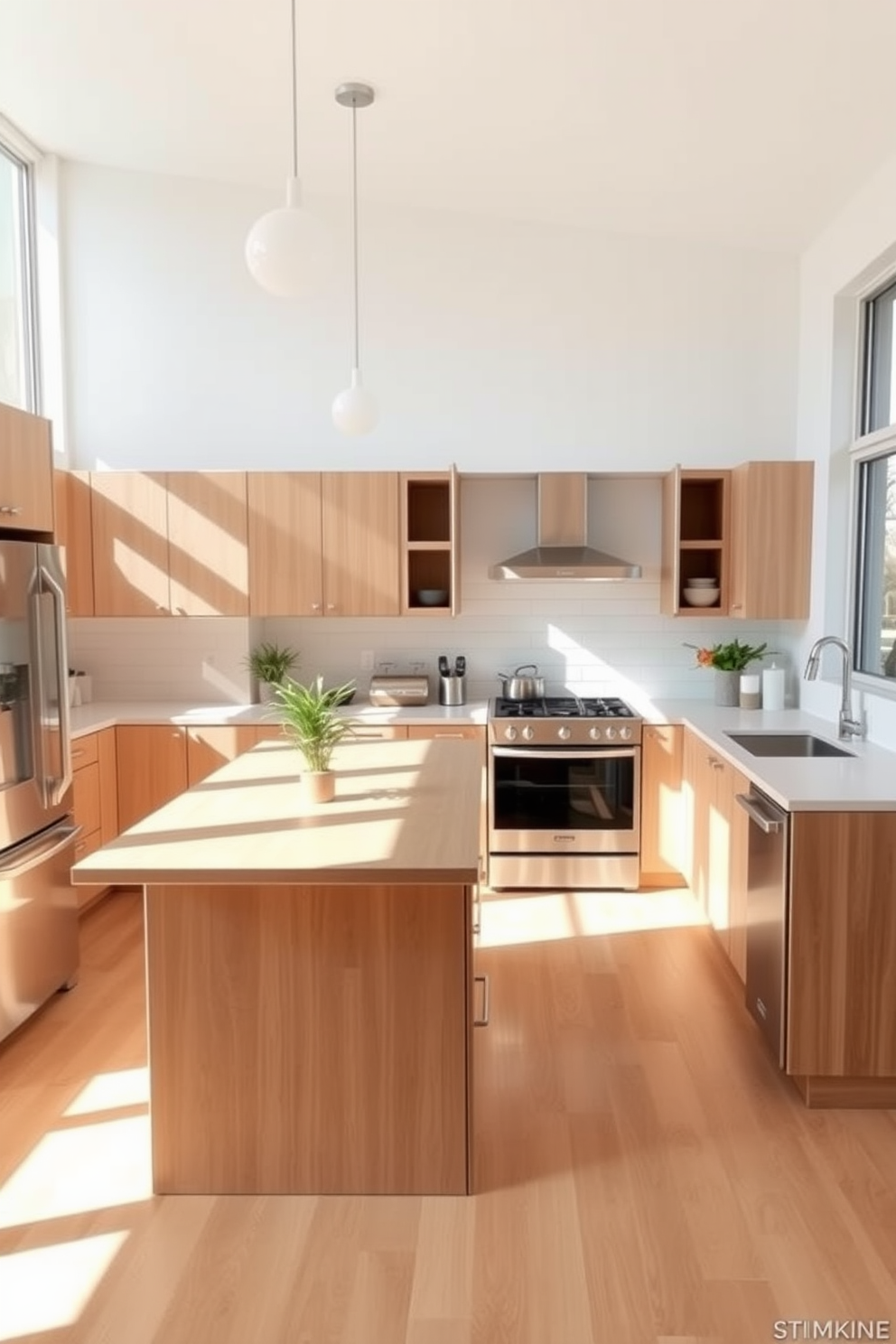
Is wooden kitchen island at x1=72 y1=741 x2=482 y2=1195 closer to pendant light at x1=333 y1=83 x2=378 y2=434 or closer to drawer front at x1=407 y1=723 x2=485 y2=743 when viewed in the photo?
pendant light at x1=333 y1=83 x2=378 y2=434

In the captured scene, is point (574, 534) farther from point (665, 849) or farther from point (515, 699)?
point (665, 849)

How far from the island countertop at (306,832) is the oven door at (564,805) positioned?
1334 mm

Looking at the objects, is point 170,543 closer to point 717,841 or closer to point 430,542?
point 430,542

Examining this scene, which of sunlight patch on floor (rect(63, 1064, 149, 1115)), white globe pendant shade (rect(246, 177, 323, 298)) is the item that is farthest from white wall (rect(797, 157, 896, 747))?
sunlight patch on floor (rect(63, 1064, 149, 1115))

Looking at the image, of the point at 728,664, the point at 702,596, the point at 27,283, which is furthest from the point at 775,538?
the point at 27,283

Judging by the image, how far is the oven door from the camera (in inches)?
181

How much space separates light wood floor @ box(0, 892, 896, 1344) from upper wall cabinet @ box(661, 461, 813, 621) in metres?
2.16

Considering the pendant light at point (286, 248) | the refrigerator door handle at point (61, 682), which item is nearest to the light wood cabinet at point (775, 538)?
the pendant light at point (286, 248)

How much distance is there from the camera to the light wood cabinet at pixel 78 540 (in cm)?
485

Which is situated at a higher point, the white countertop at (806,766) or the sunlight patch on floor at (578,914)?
the white countertop at (806,766)

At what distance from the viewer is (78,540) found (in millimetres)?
4879

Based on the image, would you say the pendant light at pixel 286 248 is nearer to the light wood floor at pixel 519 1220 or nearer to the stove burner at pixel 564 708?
the light wood floor at pixel 519 1220

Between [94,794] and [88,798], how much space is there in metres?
Answer: 0.07

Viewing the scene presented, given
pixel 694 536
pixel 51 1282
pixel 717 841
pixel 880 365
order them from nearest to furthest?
pixel 51 1282 → pixel 717 841 → pixel 880 365 → pixel 694 536
